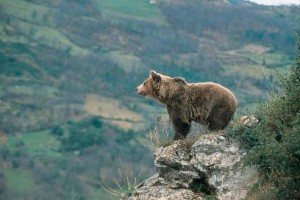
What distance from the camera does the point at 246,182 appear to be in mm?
15664

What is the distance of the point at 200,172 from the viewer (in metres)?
16.4

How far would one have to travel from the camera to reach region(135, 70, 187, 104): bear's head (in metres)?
18.8

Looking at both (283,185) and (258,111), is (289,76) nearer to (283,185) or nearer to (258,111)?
(258,111)

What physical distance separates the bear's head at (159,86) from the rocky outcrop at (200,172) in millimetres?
2122

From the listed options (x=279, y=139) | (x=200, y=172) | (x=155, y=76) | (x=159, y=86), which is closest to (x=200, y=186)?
(x=200, y=172)

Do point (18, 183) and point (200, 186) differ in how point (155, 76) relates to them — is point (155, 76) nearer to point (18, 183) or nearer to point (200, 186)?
point (200, 186)

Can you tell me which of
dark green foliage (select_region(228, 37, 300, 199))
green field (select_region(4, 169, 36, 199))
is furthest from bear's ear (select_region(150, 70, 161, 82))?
green field (select_region(4, 169, 36, 199))

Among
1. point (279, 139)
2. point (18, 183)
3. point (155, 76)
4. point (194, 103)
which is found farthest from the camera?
point (18, 183)

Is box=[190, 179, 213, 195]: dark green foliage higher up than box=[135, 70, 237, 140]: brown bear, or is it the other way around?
box=[135, 70, 237, 140]: brown bear

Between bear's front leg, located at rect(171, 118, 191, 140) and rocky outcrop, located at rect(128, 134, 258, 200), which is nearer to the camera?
rocky outcrop, located at rect(128, 134, 258, 200)

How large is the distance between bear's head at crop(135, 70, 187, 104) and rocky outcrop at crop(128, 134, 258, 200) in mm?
2122

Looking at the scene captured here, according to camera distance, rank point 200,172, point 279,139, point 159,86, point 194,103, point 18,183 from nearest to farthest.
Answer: point 279,139 → point 200,172 → point 194,103 → point 159,86 → point 18,183

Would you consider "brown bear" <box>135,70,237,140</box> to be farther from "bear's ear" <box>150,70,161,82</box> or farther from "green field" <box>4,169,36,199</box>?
"green field" <box>4,169,36,199</box>

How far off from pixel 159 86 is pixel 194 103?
5.36ft
